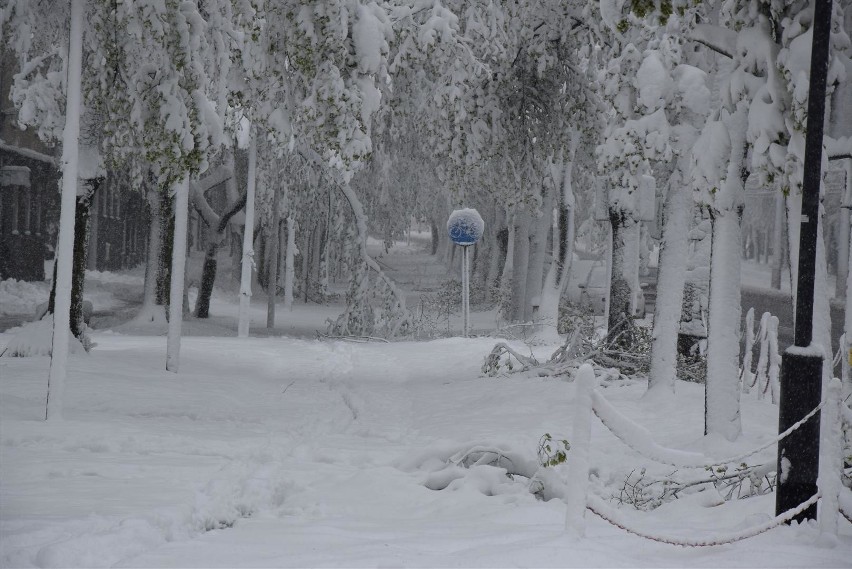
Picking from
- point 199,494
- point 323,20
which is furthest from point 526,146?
point 199,494

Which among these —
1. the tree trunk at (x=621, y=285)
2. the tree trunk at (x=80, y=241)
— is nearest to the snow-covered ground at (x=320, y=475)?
the tree trunk at (x=80, y=241)

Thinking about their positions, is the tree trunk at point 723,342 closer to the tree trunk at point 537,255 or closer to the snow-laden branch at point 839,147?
the snow-laden branch at point 839,147

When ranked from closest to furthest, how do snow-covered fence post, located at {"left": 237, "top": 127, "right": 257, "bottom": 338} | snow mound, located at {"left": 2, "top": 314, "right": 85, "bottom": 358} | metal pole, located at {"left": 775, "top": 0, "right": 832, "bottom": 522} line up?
metal pole, located at {"left": 775, "top": 0, "right": 832, "bottom": 522} < snow mound, located at {"left": 2, "top": 314, "right": 85, "bottom": 358} < snow-covered fence post, located at {"left": 237, "top": 127, "right": 257, "bottom": 338}

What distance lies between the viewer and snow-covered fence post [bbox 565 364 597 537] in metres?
4.68

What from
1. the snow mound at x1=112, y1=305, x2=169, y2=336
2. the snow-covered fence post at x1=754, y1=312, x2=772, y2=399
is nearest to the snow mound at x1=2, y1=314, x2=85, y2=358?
the snow mound at x1=112, y1=305, x2=169, y2=336

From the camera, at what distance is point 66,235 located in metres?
8.54

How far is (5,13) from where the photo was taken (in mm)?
10969

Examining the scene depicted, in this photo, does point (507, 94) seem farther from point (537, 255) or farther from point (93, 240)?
point (93, 240)

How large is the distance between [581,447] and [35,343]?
10969 mm

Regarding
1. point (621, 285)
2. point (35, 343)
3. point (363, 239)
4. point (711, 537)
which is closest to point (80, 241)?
point (35, 343)

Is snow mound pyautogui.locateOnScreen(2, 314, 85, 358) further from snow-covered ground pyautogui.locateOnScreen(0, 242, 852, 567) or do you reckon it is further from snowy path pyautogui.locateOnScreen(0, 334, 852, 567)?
snowy path pyautogui.locateOnScreen(0, 334, 852, 567)

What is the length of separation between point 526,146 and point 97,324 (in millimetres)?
13022

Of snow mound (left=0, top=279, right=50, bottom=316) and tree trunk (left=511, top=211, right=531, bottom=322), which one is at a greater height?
tree trunk (left=511, top=211, right=531, bottom=322)

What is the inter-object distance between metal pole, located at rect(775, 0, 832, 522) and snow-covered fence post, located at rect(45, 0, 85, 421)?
651 centimetres
